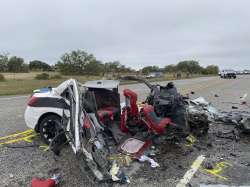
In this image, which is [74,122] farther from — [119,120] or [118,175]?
[119,120]

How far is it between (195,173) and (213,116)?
3.68m

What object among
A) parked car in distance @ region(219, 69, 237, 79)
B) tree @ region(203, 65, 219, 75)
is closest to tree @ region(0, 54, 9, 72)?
parked car in distance @ region(219, 69, 237, 79)

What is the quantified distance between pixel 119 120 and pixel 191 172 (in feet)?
6.60

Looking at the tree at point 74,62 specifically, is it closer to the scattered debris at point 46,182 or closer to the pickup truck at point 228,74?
→ the pickup truck at point 228,74

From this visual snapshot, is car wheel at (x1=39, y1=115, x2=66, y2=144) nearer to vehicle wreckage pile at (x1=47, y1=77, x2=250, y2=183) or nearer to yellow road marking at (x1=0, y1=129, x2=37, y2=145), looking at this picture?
yellow road marking at (x1=0, y1=129, x2=37, y2=145)

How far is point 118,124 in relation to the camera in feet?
21.0

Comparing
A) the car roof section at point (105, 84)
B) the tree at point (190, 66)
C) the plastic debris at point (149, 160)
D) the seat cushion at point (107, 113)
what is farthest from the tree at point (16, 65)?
the plastic debris at point (149, 160)

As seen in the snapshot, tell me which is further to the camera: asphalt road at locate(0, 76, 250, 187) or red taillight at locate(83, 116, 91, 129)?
asphalt road at locate(0, 76, 250, 187)

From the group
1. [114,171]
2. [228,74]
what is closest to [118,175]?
[114,171]

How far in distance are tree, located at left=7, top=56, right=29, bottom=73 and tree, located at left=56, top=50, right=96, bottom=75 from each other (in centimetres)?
1014

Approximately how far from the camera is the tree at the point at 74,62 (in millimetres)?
73706

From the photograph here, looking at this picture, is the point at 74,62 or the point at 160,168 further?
the point at 74,62

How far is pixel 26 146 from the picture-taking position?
→ 6.54m

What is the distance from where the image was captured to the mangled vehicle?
15.7 ft
